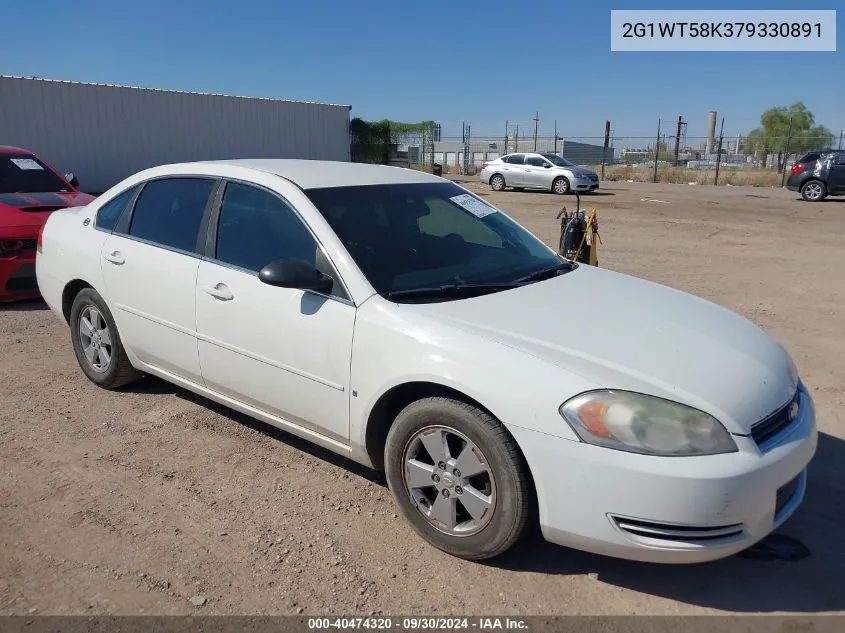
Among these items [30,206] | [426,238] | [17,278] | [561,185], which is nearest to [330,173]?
[426,238]

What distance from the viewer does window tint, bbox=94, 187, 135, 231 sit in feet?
14.8

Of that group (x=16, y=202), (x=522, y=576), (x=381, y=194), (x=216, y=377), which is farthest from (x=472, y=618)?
(x=16, y=202)

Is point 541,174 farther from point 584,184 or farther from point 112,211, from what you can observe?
point 112,211

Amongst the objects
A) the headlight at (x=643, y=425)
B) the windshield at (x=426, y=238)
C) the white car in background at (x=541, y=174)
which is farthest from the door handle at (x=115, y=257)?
the white car in background at (x=541, y=174)

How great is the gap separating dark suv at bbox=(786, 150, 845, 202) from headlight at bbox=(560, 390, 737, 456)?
21.8 m

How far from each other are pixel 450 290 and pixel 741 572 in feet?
5.60

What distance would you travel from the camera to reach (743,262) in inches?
400

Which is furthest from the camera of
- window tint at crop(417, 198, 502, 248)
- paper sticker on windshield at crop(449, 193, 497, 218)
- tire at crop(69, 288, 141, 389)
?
tire at crop(69, 288, 141, 389)

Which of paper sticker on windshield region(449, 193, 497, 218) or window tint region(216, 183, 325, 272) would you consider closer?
window tint region(216, 183, 325, 272)

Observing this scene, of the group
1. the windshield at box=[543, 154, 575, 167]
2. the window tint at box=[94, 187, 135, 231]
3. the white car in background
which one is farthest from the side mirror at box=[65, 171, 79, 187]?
the windshield at box=[543, 154, 575, 167]

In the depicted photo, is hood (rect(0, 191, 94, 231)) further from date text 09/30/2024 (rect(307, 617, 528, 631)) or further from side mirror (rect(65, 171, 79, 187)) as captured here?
date text 09/30/2024 (rect(307, 617, 528, 631))

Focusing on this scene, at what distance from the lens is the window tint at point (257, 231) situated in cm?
347

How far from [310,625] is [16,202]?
6648mm

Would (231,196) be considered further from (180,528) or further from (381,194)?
(180,528)
